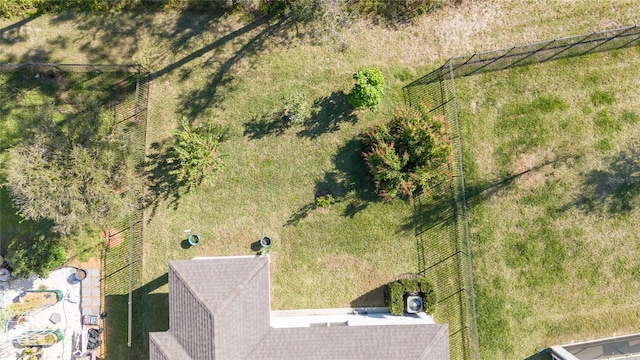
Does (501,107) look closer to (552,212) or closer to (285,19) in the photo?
(552,212)

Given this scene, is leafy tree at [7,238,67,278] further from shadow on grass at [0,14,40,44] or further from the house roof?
shadow on grass at [0,14,40,44]

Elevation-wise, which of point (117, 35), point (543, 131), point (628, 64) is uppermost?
point (117, 35)

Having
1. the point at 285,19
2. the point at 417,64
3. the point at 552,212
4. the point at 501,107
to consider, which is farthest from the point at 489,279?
the point at 285,19

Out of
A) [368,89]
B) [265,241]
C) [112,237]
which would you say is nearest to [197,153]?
[265,241]

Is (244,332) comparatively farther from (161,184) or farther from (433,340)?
(161,184)

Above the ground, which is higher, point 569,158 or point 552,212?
point 569,158
